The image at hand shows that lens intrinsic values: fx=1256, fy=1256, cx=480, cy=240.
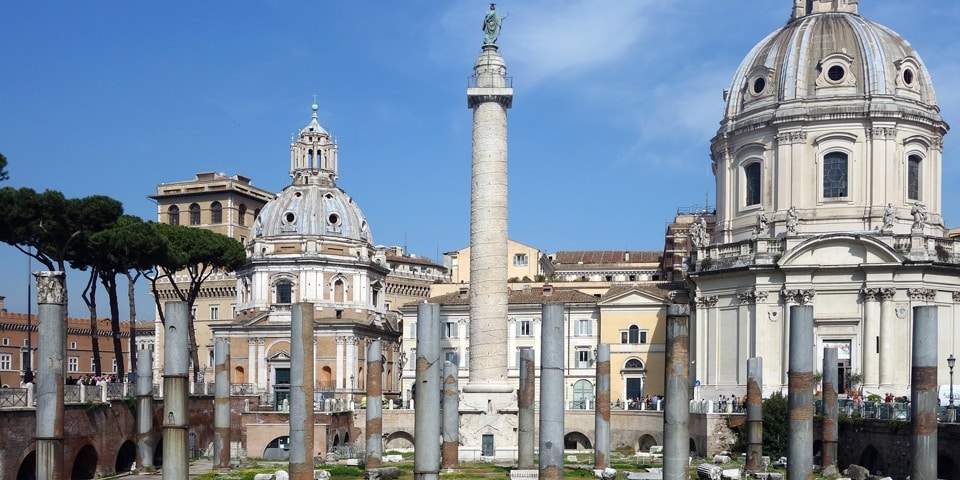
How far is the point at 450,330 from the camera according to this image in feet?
253

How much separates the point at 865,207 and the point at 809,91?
6.40 meters

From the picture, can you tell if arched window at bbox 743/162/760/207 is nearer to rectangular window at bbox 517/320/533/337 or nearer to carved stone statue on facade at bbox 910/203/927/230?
carved stone statue on facade at bbox 910/203/927/230

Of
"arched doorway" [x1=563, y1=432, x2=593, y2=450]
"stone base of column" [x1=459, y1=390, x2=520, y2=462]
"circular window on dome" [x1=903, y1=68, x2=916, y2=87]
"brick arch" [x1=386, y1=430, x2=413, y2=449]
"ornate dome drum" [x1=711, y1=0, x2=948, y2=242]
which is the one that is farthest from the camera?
"brick arch" [x1=386, y1=430, x2=413, y2=449]

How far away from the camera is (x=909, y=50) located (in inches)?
2507

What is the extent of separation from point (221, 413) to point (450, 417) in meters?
12.0

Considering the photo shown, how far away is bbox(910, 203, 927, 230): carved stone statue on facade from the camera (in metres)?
59.2

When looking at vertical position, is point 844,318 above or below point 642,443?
above

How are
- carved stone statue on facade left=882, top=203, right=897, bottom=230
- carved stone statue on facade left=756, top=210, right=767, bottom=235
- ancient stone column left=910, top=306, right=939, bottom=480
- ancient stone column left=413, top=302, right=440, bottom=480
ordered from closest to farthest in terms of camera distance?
1. ancient stone column left=910, top=306, right=939, bottom=480
2. ancient stone column left=413, top=302, right=440, bottom=480
3. carved stone statue on facade left=882, top=203, right=897, bottom=230
4. carved stone statue on facade left=756, top=210, right=767, bottom=235

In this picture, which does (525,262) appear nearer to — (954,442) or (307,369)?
(954,442)

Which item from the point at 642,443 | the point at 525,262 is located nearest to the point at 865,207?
the point at 642,443

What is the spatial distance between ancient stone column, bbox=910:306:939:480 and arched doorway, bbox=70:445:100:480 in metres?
31.3

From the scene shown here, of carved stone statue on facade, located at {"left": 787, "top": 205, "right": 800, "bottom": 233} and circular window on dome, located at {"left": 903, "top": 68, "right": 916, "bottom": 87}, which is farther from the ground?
circular window on dome, located at {"left": 903, "top": 68, "right": 916, "bottom": 87}

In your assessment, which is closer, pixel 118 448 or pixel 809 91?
pixel 118 448

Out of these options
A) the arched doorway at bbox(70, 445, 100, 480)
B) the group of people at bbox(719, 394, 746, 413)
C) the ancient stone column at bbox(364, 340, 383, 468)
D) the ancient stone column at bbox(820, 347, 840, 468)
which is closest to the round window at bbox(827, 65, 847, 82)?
the group of people at bbox(719, 394, 746, 413)
